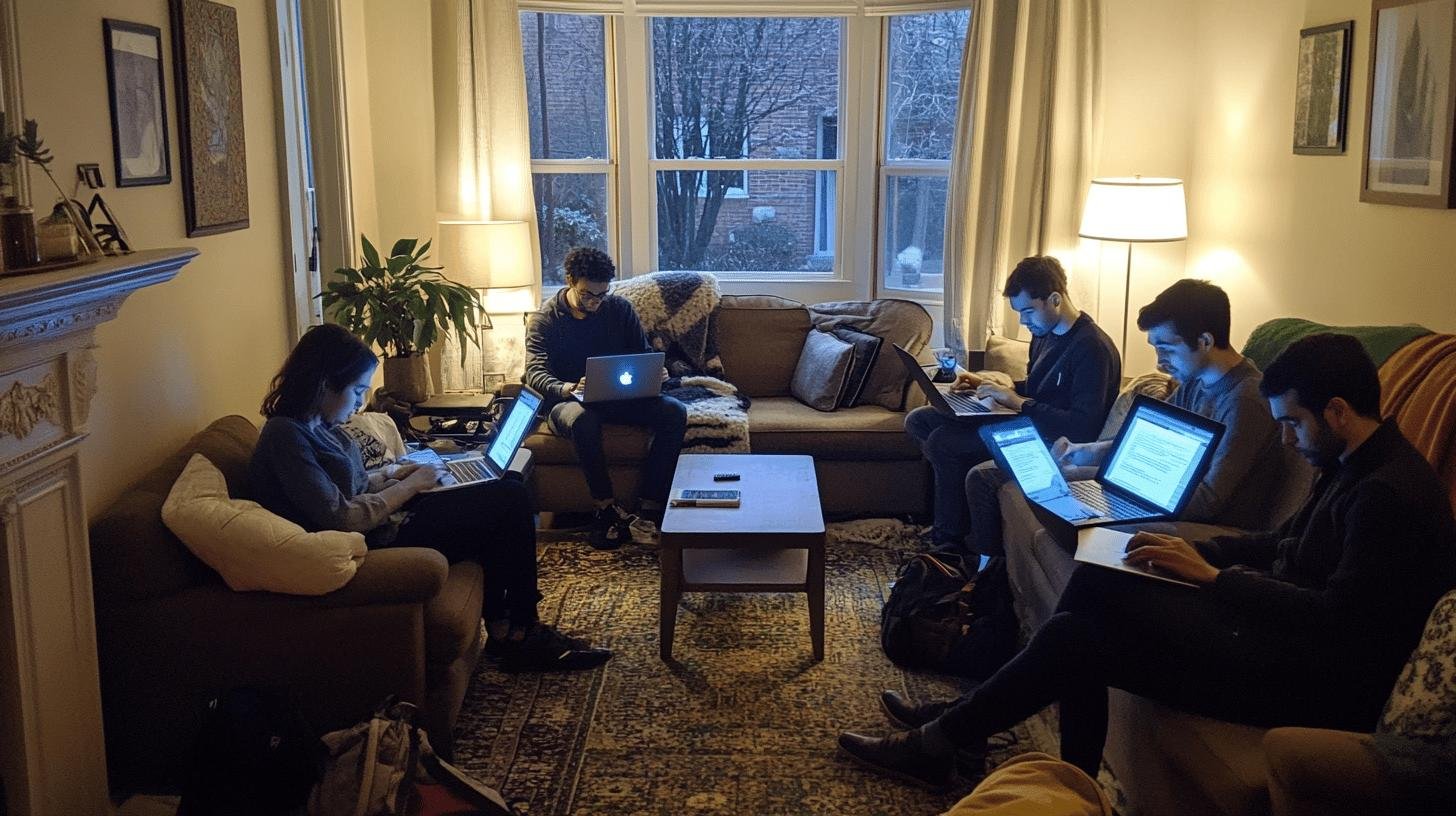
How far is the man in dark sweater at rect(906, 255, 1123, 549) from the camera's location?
13.4 ft

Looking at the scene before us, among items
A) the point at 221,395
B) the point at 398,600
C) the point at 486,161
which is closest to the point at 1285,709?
the point at 398,600

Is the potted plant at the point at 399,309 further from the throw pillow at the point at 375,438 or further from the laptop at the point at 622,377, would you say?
the throw pillow at the point at 375,438

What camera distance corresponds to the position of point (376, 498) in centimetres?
319

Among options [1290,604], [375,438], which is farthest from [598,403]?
[1290,604]

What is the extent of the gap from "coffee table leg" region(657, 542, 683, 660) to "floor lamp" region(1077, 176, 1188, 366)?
2407 mm

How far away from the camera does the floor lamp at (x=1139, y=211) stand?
492cm

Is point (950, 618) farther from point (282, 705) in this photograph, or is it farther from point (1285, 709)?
point (282, 705)

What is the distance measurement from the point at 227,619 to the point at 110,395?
58cm

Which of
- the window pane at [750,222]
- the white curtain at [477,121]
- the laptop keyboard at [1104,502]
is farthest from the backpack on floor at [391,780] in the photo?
the window pane at [750,222]

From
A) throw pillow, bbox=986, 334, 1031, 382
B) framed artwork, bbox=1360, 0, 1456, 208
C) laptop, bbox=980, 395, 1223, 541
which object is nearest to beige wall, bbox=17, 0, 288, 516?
laptop, bbox=980, 395, 1223, 541

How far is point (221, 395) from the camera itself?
3623 millimetres

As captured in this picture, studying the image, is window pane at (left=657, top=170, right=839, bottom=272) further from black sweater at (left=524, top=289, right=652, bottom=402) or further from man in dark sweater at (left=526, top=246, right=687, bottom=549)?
black sweater at (left=524, top=289, right=652, bottom=402)

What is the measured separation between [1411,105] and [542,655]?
2791mm

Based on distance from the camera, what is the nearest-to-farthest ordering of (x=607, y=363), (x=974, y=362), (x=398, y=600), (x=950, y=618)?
(x=398, y=600), (x=950, y=618), (x=607, y=363), (x=974, y=362)
